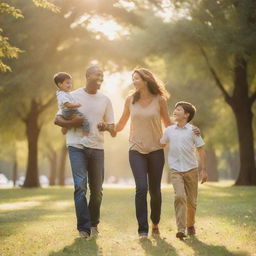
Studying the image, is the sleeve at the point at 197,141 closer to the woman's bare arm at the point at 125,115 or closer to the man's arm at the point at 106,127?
the woman's bare arm at the point at 125,115

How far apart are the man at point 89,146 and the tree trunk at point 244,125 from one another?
19.0 meters

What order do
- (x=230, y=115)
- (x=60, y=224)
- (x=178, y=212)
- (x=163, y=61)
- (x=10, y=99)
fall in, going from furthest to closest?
(x=230, y=115) → (x=163, y=61) → (x=10, y=99) → (x=60, y=224) → (x=178, y=212)

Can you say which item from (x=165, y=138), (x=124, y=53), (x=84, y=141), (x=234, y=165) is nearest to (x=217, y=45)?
(x=124, y=53)

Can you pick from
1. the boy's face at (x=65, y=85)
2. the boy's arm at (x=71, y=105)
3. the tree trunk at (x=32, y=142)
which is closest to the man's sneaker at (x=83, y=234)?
the boy's arm at (x=71, y=105)

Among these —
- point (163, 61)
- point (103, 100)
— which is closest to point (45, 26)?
point (163, 61)

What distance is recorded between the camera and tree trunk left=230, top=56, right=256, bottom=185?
85.7ft

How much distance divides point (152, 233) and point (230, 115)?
25.2 meters

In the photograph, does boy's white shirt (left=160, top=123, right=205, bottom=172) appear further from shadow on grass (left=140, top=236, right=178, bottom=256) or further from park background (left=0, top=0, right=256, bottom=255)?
park background (left=0, top=0, right=256, bottom=255)

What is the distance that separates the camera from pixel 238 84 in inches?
1033

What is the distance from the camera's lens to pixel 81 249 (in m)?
6.84

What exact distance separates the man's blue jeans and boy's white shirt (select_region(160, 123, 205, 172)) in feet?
3.16

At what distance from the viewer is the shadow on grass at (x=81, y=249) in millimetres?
6570

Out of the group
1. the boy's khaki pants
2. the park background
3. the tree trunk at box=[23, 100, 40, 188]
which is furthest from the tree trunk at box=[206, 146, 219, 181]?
the boy's khaki pants

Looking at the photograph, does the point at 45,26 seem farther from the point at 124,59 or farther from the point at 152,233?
the point at 152,233
